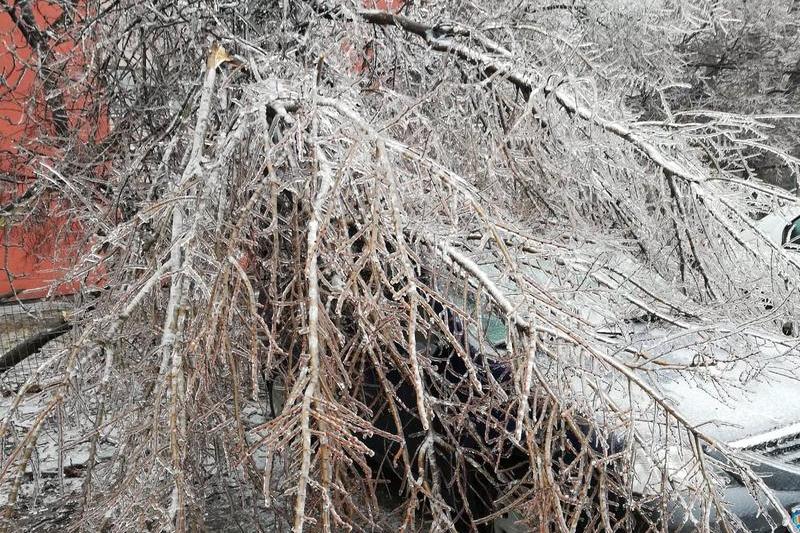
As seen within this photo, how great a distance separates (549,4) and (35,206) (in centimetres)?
402

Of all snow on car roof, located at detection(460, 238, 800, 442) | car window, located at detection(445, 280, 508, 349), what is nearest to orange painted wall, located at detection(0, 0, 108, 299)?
car window, located at detection(445, 280, 508, 349)

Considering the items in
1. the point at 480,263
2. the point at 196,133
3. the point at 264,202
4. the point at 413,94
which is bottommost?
the point at 480,263

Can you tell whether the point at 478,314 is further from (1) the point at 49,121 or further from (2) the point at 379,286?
(1) the point at 49,121

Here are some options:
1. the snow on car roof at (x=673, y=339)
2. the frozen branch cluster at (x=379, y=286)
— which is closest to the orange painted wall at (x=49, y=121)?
the frozen branch cluster at (x=379, y=286)

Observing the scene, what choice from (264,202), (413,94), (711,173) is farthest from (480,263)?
(413,94)

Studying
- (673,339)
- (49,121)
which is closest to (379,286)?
(673,339)

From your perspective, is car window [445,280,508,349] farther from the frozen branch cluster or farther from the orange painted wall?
the orange painted wall

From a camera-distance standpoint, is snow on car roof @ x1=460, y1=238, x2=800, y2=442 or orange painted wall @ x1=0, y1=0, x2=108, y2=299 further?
orange painted wall @ x1=0, y1=0, x2=108, y2=299

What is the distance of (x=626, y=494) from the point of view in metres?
2.02

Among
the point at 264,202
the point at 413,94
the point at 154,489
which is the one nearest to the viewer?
the point at 154,489

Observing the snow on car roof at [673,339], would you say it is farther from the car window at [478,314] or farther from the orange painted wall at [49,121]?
the orange painted wall at [49,121]

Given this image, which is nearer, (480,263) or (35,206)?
(480,263)

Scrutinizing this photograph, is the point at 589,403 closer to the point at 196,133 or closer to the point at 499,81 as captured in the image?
the point at 196,133

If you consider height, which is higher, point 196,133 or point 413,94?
point 413,94
